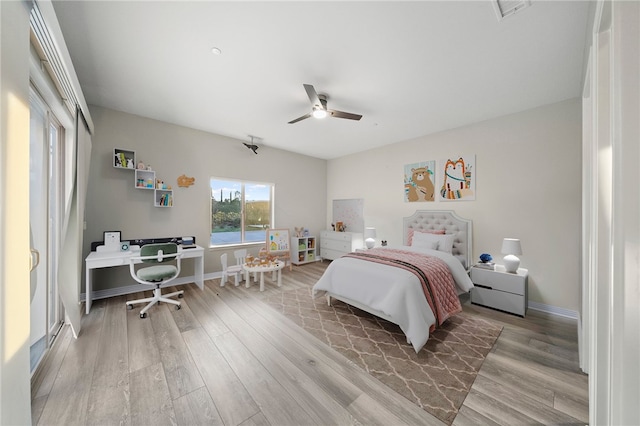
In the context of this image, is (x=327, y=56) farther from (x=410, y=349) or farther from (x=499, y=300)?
(x=499, y=300)

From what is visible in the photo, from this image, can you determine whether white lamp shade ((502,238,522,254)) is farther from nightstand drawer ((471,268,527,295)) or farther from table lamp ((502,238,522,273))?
nightstand drawer ((471,268,527,295))

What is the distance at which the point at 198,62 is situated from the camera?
216 cm

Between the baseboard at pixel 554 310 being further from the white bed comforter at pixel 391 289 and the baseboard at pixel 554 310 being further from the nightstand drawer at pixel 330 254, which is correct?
the nightstand drawer at pixel 330 254

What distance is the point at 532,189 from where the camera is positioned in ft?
9.94

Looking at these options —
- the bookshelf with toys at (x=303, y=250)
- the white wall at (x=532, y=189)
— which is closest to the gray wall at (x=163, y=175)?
the bookshelf with toys at (x=303, y=250)

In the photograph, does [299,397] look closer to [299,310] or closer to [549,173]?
[299,310]

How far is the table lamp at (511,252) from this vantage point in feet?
9.33

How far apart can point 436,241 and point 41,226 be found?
4605mm

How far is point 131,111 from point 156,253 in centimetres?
217

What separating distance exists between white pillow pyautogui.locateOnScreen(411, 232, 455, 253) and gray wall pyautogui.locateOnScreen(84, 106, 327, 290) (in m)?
2.93

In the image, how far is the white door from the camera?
5.96ft

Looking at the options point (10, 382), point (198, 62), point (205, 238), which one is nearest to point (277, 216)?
point (205, 238)

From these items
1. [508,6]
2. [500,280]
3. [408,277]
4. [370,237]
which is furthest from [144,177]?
[500,280]

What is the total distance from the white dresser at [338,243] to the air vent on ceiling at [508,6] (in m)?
4.10
